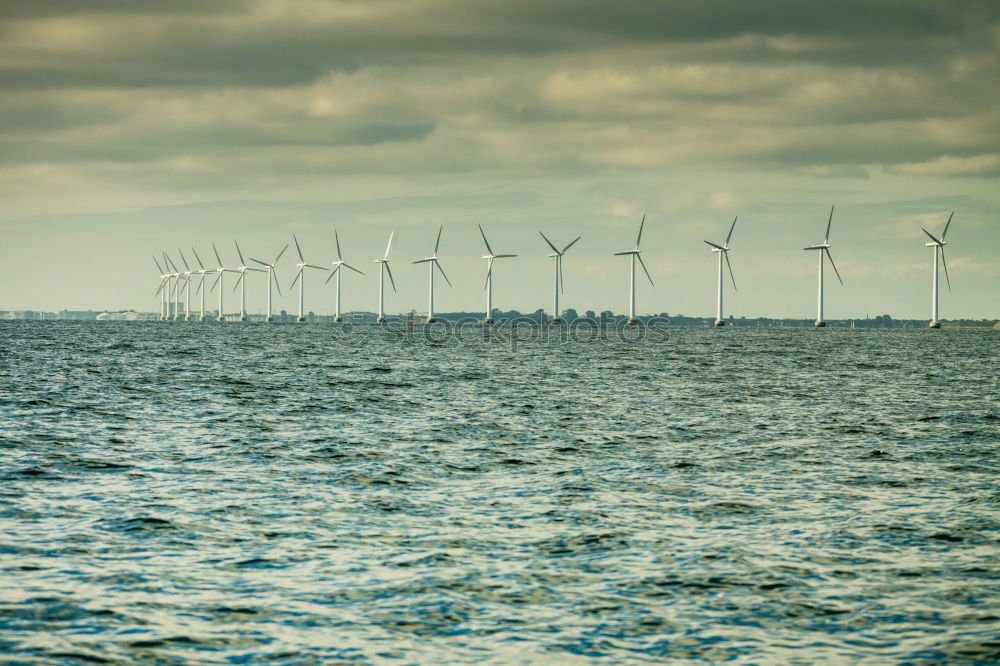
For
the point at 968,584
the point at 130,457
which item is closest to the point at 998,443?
the point at 968,584

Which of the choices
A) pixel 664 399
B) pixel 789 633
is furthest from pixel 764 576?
pixel 664 399

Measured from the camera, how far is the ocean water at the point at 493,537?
587 inches

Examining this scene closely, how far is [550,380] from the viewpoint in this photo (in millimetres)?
74562

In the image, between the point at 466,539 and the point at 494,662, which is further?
the point at 466,539

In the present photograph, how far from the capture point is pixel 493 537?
21062 mm

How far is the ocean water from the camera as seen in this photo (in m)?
14.9

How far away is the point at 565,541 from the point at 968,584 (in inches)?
275

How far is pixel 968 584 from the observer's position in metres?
17.9

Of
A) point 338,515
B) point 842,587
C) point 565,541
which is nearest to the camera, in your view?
point 842,587

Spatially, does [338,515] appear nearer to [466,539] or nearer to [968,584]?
[466,539]

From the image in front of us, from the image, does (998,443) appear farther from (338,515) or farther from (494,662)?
(494,662)

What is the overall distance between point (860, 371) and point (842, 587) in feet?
244

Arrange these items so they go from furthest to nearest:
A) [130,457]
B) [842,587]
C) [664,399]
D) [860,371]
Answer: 1. [860,371]
2. [664,399]
3. [130,457]
4. [842,587]

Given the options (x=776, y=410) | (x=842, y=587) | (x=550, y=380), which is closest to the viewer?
(x=842, y=587)
